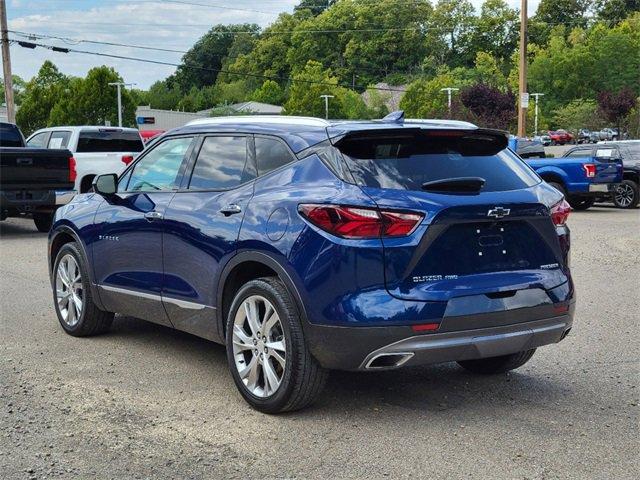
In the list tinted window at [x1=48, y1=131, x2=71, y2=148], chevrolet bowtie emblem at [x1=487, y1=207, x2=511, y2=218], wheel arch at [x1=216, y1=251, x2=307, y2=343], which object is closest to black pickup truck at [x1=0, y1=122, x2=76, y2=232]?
tinted window at [x1=48, y1=131, x2=71, y2=148]

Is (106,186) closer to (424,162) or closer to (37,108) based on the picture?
(424,162)

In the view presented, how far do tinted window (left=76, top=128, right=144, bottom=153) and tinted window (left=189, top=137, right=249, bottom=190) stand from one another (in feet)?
44.0

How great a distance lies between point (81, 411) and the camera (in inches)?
203

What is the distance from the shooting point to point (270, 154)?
214 inches

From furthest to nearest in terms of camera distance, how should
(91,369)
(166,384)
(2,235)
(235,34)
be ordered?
(235,34)
(2,235)
(91,369)
(166,384)

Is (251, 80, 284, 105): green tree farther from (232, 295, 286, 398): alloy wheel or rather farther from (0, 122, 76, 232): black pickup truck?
(232, 295, 286, 398): alloy wheel

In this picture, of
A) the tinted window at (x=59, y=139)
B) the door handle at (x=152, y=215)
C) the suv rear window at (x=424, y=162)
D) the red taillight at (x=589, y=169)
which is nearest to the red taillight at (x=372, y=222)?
the suv rear window at (x=424, y=162)

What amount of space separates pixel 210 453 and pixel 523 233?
7.13 feet

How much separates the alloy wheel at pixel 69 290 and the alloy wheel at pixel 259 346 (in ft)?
7.73

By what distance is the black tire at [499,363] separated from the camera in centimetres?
582

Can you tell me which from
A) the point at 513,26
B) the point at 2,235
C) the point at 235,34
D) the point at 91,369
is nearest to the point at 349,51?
the point at 513,26

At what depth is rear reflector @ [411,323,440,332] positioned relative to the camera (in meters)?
4.60

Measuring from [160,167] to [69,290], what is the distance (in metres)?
1.62

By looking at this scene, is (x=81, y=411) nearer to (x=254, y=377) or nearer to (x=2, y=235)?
(x=254, y=377)
